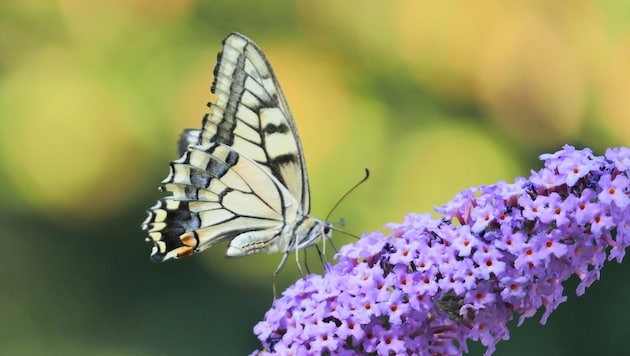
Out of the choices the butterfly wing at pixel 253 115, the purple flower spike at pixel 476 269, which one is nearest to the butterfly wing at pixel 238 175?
the butterfly wing at pixel 253 115

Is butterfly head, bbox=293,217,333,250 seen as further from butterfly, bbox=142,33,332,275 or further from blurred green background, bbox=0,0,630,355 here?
blurred green background, bbox=0,0,630,355

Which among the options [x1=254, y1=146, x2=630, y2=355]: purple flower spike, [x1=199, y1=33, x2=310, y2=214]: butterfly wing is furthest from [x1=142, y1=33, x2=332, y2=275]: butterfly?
[x1=254, y1=146, x2=630, y2=355]: purple flower spike

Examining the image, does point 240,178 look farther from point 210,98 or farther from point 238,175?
point 210,98

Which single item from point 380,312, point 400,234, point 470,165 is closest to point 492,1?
point 470,165

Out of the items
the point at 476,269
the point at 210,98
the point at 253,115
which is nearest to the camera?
the point at 476,269

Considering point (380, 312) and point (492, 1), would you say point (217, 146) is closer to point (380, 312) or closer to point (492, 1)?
point (380, 312)

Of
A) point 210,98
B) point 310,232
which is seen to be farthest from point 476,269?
point 210,98
